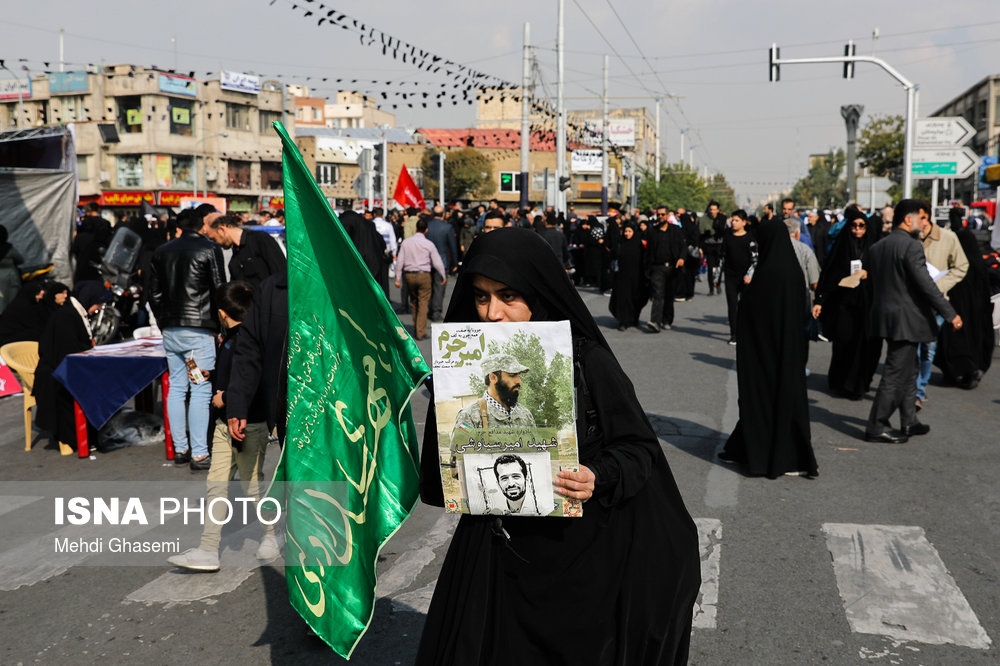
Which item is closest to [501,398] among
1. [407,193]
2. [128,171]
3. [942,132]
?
[407,193]

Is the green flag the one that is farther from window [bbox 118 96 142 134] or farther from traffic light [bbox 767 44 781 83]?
window [bbox 118 96 142 134]

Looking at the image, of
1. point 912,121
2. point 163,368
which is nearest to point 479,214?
point 912,121

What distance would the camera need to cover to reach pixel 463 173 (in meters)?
84.4

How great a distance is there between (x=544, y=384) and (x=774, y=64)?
2276 centimetres

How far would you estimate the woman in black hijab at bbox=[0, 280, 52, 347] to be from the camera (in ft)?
30.8

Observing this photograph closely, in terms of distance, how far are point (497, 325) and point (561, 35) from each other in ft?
120

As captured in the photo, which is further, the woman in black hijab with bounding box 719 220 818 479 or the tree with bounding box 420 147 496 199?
the tree with bounding box 420 147 496 199

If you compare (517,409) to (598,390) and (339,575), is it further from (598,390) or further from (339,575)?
(339,575)

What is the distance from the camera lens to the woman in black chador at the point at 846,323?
1028 cm

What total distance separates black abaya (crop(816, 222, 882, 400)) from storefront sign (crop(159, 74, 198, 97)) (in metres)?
59.6

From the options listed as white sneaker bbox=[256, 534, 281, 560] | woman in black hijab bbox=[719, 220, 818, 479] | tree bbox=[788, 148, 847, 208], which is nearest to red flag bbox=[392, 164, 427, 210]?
woman in black hijab bbox=[719, 220, 818, 479]

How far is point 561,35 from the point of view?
37219 mm

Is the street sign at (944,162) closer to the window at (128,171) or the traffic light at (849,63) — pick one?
the traffic light at (849,63)

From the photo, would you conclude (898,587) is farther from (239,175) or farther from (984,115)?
(984,115)
